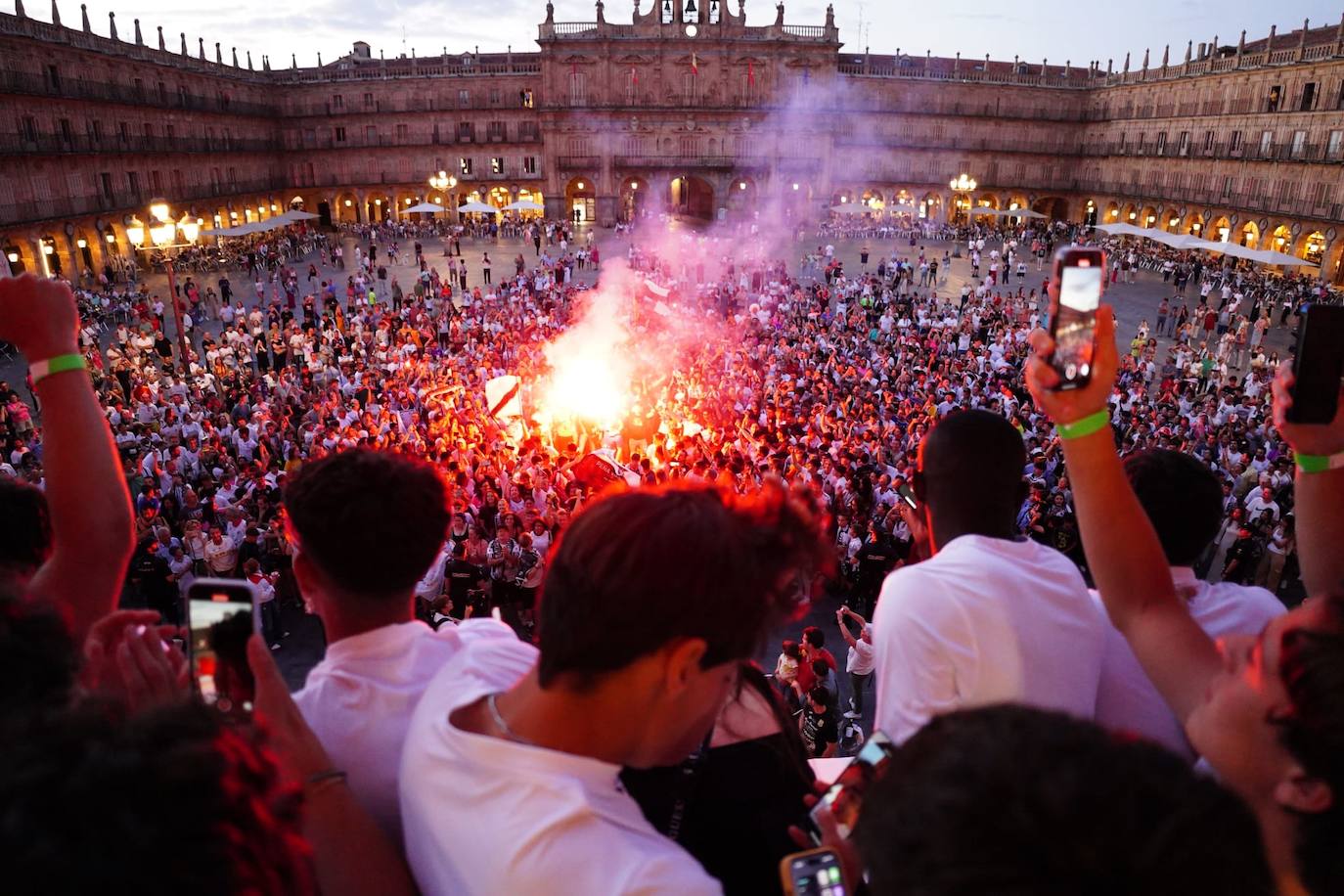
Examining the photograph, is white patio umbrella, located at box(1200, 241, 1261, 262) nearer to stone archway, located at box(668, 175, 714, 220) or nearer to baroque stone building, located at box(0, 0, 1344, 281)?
baroque stone building, located at box(0, 0, 1344, 281)

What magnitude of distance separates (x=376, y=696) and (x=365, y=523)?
0.44m

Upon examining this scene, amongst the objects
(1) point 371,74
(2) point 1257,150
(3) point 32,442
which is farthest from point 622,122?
(3) point 32,442

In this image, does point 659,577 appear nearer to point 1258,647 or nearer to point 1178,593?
point 1258,647

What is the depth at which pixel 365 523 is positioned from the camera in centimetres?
203

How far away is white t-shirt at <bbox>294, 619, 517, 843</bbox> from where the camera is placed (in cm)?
183

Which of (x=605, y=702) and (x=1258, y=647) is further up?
(x=1258, y=647)

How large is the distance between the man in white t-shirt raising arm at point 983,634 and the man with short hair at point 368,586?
3.37 ft

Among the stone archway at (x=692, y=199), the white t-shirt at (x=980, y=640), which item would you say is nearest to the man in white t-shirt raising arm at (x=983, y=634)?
the white t-shirt at (x=980, y=640)

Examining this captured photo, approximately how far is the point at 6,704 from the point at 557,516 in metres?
8.35

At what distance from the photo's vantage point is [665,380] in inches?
604

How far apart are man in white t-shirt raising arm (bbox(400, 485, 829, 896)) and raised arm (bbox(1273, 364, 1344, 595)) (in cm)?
171

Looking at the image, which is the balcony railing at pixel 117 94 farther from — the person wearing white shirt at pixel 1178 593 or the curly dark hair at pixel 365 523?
the person wearing white shirt at pixel 1178 593

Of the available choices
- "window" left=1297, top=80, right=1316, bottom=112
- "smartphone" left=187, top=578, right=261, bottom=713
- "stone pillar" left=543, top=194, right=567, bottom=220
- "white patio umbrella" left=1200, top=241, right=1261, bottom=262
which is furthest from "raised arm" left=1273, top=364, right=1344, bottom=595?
"stone pillar" left=543, top=194, right=567, bottom=220

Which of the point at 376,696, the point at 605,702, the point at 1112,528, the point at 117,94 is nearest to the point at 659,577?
the point at 605,702
